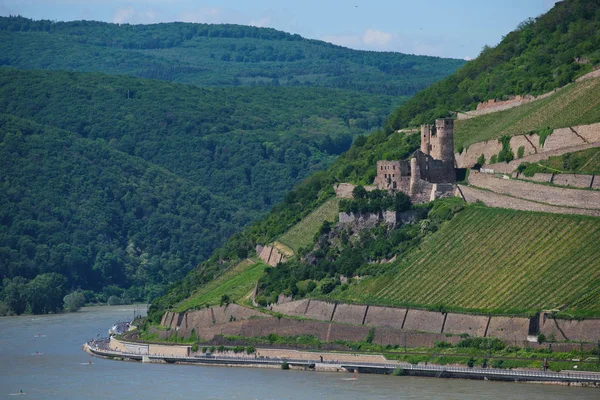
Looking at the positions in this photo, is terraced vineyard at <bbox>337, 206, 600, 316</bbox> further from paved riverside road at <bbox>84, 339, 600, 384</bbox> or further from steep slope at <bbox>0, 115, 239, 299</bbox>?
steep slope at <bbox>0, 115, 239, 299</bbox>

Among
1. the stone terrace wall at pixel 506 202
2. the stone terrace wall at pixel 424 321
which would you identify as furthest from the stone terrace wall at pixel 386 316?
the stone terrace wall at pixel 506 202

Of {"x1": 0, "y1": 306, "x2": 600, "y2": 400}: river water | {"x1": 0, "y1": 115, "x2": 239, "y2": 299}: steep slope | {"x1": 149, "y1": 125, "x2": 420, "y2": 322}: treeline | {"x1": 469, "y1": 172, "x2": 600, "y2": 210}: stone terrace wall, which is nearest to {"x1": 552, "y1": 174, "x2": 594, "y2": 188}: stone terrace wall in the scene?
{"x1": 469, "y1": 172, "x2": 600, "y2": 210}: stone terrace wall

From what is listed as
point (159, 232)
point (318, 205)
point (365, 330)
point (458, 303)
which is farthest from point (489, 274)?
point (159, 232)

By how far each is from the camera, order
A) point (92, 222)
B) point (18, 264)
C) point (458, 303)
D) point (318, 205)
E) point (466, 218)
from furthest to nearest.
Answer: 1. point (92, 222)
2. point (18, 264)
3. point (318, 205)
4. point (466, 218)
5. point (458, 303)

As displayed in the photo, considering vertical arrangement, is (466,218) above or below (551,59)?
below

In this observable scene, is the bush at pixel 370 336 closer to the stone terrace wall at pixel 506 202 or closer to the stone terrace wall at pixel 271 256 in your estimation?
the stone terrace wall at pixel 506 202

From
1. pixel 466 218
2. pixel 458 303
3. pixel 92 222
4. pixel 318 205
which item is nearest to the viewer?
pixel 458 303

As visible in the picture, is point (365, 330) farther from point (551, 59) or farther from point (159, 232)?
point (159, 232)
